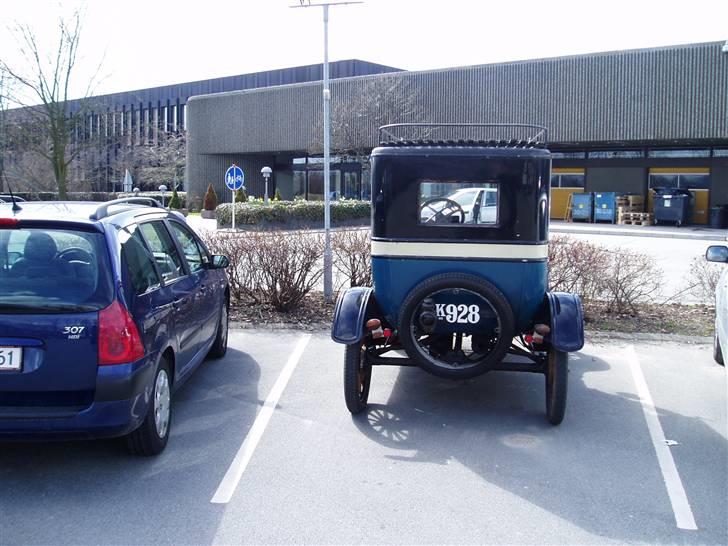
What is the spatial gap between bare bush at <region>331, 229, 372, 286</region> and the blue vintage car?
3905 millimetres

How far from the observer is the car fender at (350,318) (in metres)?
5.50

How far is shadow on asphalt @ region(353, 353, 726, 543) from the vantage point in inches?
163

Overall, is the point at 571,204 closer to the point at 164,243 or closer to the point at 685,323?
the point at 685,323

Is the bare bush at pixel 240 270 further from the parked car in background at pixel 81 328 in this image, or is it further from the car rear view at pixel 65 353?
the car rear view at pixel 65 353

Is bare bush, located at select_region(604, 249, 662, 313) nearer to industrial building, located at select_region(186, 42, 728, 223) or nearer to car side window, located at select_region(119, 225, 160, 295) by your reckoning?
car side window, located at select_region(119, 225, 160, 295)

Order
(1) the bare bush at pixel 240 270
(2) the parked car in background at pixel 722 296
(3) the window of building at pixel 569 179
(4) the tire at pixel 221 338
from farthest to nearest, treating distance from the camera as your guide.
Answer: (3) the window of building at pixel 569 179
(1) the bare bush at pixel 240 270
(4) the tire at pixel 221 338
(2) the parked car in background at pixel 722 296

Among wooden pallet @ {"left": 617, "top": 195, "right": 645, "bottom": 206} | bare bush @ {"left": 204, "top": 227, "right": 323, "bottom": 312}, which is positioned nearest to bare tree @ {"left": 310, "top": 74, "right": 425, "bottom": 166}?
wooden pallet @ {"left": 617, "top": 195, "right": 645, "bottom": 206}

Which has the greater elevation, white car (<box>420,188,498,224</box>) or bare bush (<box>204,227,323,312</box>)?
white car (<box>420,188,498,224</box>)

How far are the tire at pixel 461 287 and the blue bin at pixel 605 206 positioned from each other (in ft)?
89.7

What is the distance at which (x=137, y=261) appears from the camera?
4820mm

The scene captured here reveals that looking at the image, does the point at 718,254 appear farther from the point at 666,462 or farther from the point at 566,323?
the point at 666,462

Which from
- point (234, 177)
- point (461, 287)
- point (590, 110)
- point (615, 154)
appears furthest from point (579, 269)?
point (615, 154)

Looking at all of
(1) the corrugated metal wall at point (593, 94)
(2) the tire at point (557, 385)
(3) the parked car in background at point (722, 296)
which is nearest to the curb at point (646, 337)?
(3) the parked car in background at point (722, 296)

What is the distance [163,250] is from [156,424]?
1449mm
